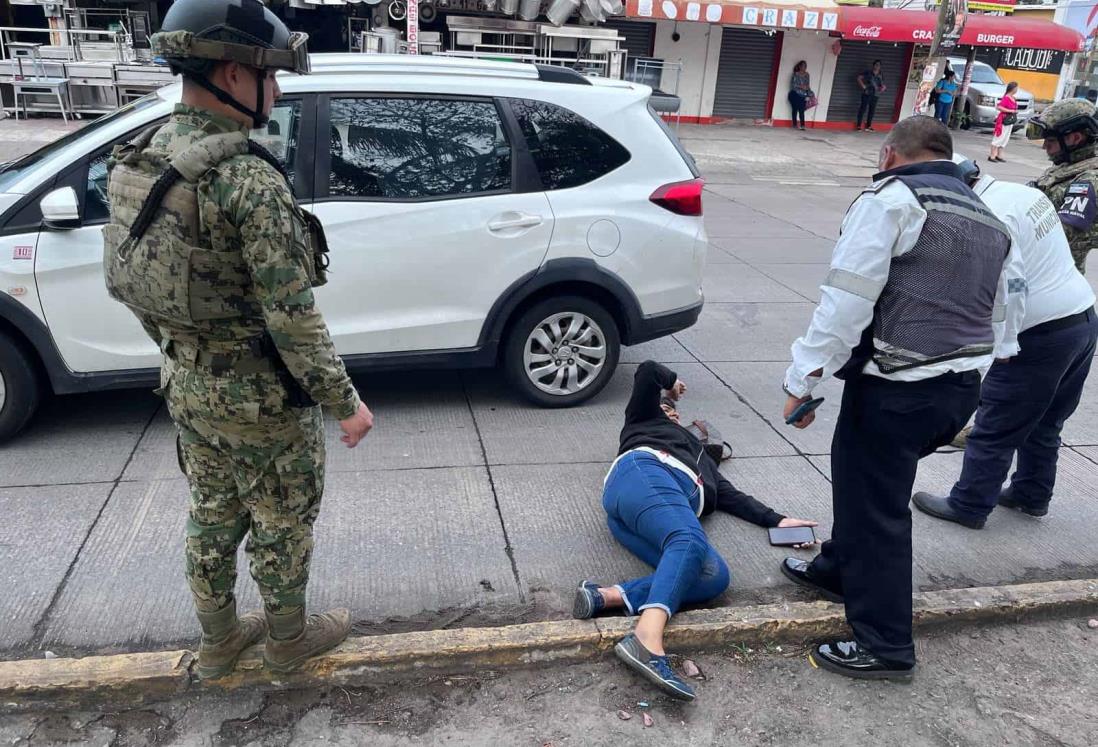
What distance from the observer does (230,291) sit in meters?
2.32

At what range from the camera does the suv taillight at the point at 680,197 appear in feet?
16.5

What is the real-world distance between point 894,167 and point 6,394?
4.21m

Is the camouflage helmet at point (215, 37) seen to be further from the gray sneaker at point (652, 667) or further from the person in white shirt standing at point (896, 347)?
the gray sneaker at point (652, 667)

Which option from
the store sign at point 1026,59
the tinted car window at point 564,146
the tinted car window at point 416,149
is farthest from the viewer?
the store sign at point 1026,59

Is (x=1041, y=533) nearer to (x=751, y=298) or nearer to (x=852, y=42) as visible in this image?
(x=751, y=298)

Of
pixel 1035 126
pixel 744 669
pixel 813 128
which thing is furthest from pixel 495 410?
pixel 813 128

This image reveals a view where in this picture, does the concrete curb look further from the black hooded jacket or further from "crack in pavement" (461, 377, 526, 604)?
the black hooded jacket

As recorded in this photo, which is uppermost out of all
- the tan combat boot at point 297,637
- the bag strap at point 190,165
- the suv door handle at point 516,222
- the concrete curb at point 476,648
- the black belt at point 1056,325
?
the bag strap at point 190,165

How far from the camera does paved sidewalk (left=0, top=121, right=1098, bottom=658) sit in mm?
Answer: 3324

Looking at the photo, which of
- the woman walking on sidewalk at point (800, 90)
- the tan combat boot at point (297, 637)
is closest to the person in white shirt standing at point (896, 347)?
the tan combat boot at point (297, 637)

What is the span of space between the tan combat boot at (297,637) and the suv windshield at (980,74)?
2911cm

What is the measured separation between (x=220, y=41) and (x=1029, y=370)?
3.57m

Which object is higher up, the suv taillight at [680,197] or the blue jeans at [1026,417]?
the suv taillight at [680,197]

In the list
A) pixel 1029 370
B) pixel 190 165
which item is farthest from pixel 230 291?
pixel 1029 370
